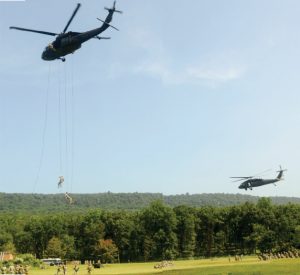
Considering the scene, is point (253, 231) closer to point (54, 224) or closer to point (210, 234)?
point (210, 234)

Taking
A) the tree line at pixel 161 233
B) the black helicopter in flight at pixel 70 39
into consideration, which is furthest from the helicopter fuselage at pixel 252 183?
the black helicopter in flight at pixel 70 39

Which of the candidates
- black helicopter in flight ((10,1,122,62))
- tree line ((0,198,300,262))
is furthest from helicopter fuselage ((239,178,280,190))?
black helicopter in flight ((10,1,122,62))

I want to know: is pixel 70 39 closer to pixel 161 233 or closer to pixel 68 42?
pixel 68 42

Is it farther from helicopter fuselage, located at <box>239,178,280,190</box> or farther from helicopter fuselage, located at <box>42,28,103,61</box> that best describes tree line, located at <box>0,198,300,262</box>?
helicopter fuselage, located at <box>42,28,103,61</box>

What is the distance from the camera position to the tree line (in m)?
101

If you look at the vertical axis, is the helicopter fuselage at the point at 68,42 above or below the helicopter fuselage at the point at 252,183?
above

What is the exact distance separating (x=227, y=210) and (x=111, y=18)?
81.6 metres

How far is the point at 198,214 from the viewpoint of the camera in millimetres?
111812

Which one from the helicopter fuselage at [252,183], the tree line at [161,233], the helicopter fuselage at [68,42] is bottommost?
the tree line at [161,233]

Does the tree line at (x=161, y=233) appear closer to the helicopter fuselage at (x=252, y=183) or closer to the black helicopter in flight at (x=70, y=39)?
the helicopter fuselage at (x=252, y=183)

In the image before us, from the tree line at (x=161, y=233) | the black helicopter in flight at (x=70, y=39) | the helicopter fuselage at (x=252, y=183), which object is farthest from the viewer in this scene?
the tree line at (x=161, y=233)

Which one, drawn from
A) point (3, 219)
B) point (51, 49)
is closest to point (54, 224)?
point (3, 219)

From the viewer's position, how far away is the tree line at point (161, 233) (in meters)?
101

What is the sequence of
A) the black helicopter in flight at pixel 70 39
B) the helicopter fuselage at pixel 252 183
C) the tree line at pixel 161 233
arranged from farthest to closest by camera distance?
the tree line at pixel 161 233
the helicopter fuselage at pixel 252 183
the black helicopter in flight at pixel 70 39
